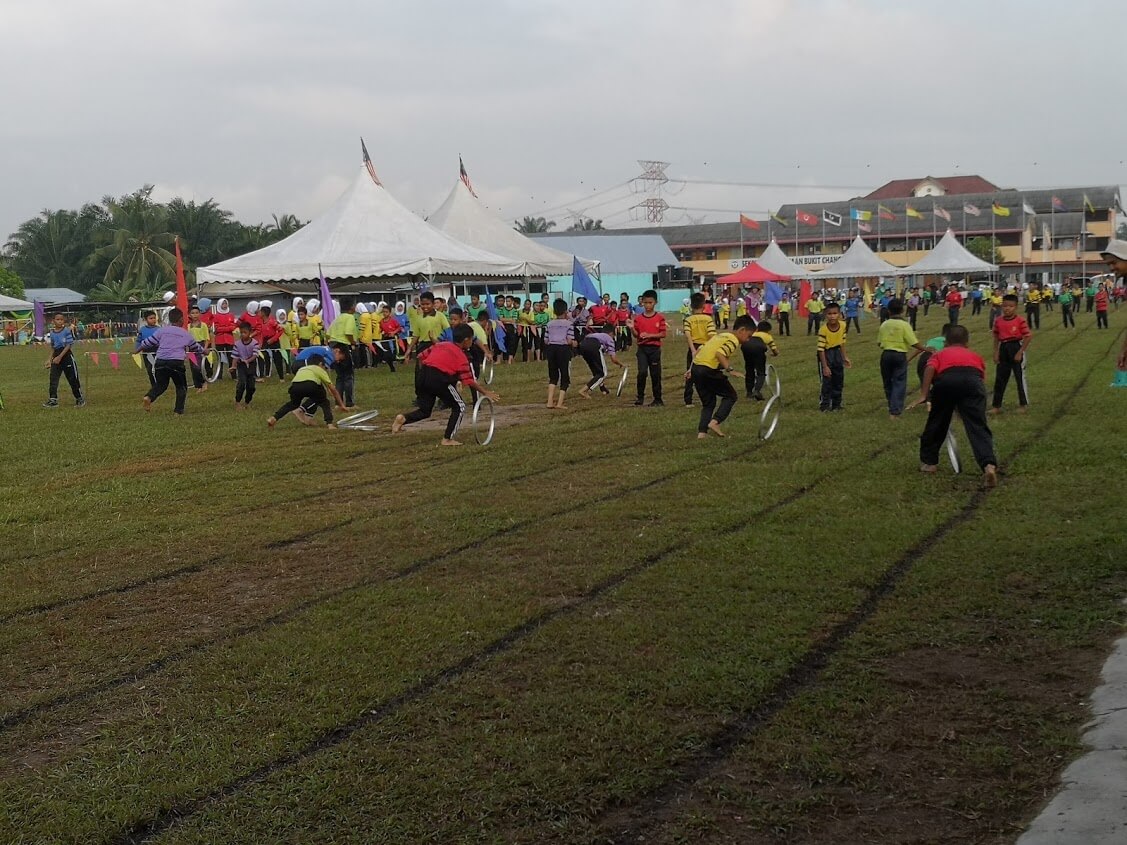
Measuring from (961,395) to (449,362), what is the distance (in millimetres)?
6070

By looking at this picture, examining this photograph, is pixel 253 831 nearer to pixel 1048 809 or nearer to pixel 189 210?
pixel 1048 809

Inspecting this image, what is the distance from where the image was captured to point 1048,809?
3.78 meters

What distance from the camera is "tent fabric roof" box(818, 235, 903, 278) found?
1955 inches

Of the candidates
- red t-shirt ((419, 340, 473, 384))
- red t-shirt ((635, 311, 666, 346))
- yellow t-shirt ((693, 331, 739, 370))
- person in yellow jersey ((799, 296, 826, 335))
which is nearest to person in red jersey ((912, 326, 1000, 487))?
yellow t-shirt ((693, 331, 739, 370))

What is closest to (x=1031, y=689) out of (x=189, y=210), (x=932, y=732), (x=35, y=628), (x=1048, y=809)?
(x=932, y=732)

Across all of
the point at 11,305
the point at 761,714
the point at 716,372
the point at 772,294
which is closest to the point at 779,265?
the point at 772,294

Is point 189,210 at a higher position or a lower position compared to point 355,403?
higher

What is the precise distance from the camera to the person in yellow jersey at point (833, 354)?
14.8m

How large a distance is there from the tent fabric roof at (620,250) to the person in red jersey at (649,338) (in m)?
47.1

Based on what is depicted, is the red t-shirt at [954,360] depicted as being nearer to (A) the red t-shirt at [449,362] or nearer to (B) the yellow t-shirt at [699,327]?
(A) the red t-shirt at [449,362]

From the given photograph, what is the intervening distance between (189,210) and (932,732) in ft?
270

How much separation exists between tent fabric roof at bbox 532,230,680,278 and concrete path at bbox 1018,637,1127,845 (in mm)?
59543

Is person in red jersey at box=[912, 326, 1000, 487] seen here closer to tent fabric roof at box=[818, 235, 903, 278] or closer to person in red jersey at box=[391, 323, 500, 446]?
person in red jersey at box=[391, 323, 500, 446]

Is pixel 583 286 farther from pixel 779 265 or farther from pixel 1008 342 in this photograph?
pixel 779 265
